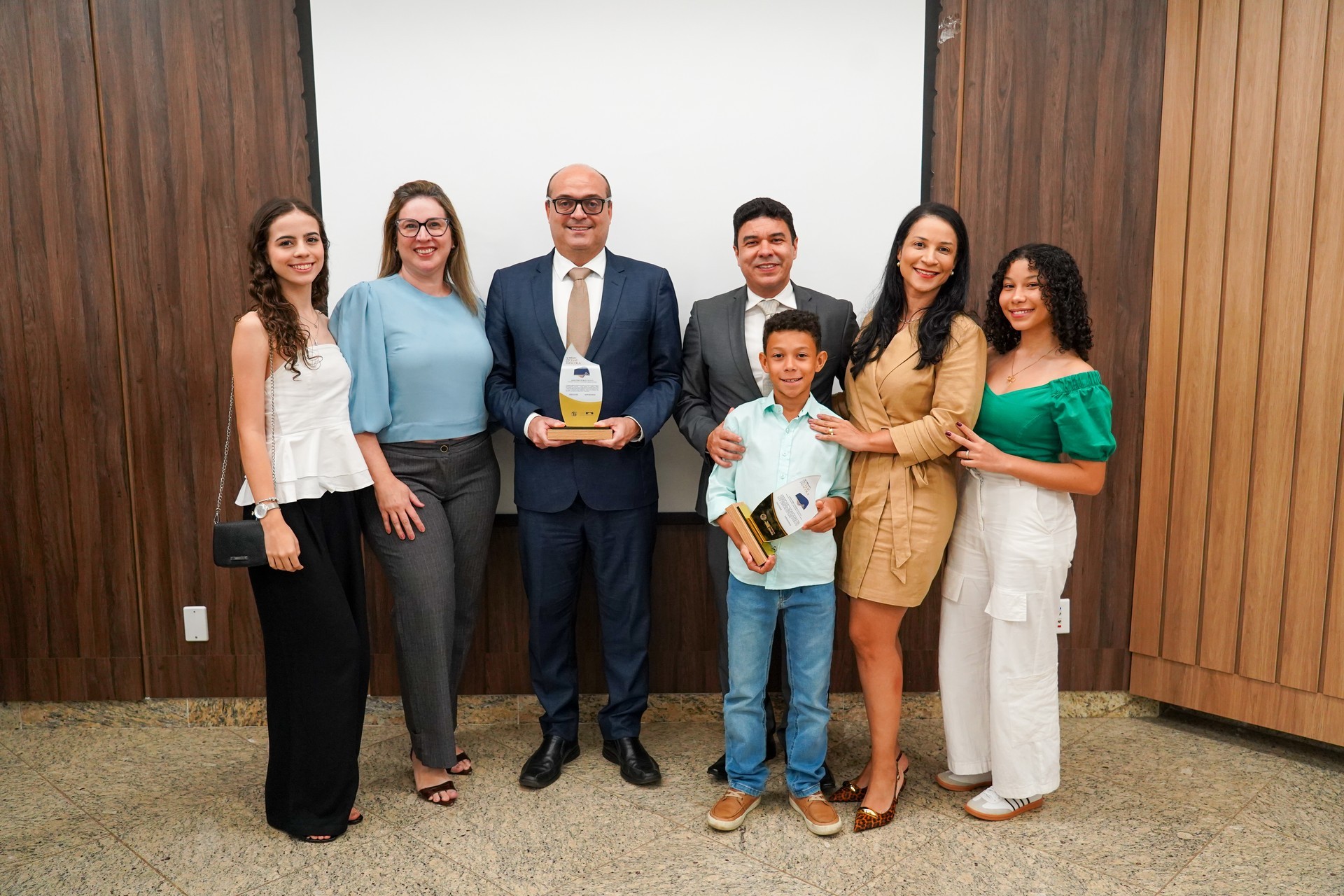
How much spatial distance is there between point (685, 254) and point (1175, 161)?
1673mm

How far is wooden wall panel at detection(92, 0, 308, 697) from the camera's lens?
2.87 m

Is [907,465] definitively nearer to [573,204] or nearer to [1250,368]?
[573,204]

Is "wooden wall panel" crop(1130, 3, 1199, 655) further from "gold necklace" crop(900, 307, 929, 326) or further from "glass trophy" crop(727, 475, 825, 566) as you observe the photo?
"glass trophy" crop(727, 475, 825, 566)

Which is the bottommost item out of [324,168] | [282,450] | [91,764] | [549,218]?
[91,764]

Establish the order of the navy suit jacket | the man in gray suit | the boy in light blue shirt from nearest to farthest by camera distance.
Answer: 1. the boy in light blue shirt
2. the man in gray suit
3. the navy suit jacket

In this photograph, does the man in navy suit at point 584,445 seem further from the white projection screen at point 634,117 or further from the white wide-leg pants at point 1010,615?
the white wide-leg pants at point 1010,615

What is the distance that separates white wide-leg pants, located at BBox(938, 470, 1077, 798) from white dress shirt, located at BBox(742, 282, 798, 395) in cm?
68

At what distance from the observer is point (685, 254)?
2.99m

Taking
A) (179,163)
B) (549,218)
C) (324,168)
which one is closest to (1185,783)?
(549,218)

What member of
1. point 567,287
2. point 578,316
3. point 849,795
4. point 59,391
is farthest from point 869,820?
point 59,391

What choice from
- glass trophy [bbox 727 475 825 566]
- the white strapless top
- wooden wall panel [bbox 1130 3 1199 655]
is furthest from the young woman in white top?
wooden wall panel [bbox 1130 3 1199 655]

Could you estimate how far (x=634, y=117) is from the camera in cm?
292

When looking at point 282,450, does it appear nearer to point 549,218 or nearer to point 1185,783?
point 549,218

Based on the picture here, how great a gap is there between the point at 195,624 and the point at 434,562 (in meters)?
1.22
